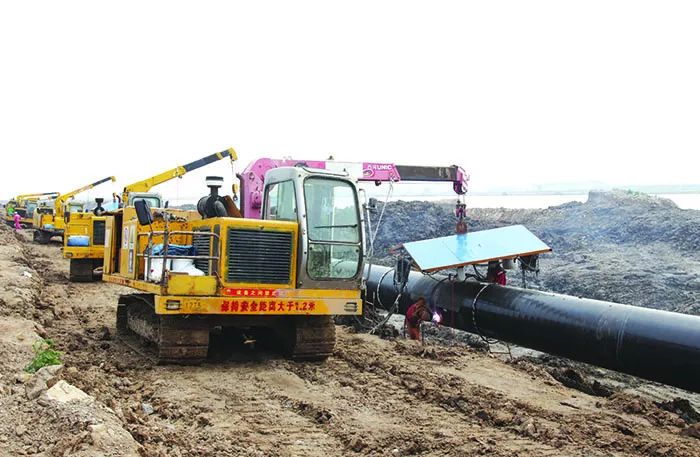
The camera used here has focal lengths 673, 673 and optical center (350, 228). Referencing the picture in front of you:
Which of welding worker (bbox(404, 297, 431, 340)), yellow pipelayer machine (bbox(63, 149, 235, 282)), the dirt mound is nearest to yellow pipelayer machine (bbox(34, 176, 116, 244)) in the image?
yellow pipelayer machine (bbox(63, 149, 235, 282))

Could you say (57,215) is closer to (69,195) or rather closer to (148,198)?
(69,195)

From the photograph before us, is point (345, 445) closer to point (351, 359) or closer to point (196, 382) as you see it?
point (196, 382)

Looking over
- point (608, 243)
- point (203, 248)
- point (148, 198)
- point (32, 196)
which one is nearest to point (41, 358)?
point (203, 248)

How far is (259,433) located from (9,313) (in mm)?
5788

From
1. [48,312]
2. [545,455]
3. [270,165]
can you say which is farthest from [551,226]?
[545,455]

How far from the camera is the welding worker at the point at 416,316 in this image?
985 centimetres

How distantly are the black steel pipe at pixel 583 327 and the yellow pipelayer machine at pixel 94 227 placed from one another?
8268 millimetres

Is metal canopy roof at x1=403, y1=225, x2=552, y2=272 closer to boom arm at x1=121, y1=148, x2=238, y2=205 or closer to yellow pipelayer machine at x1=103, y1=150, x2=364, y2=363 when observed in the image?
yellow pipelayer machine at x1=103, y1=150, x2=364, y2=363

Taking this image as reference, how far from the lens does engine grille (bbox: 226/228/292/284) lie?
23.5 feet

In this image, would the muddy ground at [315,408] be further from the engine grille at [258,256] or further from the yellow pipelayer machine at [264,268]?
the engine grille at [258,256]

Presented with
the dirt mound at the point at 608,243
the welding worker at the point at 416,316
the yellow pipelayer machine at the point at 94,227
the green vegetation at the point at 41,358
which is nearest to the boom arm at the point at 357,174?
the welding worker at the point at 416,316

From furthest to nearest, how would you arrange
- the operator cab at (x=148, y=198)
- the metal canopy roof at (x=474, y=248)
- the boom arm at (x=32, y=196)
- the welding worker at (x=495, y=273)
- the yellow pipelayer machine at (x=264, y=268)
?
the boom arm at (x=32, y=196)
the operator cab at (x=148, y=198)
the welding worker at (x=495, y=273)
the metal canopy roof at (x=474, y=248)
the yellow pipelayer machine at (x=264, y=268)

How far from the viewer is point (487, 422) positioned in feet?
18.2

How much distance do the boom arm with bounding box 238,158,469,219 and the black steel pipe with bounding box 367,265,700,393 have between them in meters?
1.82
